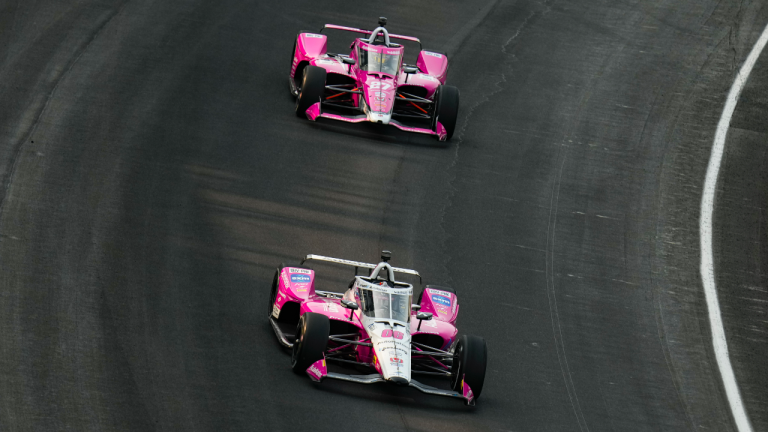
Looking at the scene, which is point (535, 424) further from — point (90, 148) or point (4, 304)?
→ point (90, 148)

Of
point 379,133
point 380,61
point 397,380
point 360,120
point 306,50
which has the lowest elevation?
point 397,380

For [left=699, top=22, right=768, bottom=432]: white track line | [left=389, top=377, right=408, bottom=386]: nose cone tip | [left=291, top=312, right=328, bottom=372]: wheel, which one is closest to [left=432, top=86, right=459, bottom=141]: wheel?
[left=699, top=22, right=768, bottom=432]: white track line

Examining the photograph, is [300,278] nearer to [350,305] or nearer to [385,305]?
[350,305]

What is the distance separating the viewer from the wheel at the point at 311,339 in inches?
557

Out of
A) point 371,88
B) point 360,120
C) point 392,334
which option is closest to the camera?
point 392,334

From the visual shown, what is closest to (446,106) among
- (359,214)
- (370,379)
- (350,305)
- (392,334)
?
(359,214)

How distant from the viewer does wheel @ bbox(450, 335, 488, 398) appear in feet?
47.6

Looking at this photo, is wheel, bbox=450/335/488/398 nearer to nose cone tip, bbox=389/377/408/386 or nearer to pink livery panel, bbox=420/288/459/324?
nose cone tip, bbox=389/377/408/386

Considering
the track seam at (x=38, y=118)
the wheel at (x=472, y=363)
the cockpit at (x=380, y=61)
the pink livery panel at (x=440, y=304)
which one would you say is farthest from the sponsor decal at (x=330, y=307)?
the cockpit at (x=380, y=61)

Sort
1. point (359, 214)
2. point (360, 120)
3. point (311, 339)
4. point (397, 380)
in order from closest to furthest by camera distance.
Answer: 1. point (397, 380)
2. point (311, 339)
3. point (359, 214)
4. point (360, 120)

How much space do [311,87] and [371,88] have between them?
1144 mm

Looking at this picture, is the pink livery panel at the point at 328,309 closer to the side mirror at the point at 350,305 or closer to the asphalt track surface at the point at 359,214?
the side mirror at the point at 350,305

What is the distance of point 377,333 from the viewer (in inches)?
576

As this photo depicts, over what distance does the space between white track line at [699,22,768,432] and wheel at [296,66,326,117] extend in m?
7.69
